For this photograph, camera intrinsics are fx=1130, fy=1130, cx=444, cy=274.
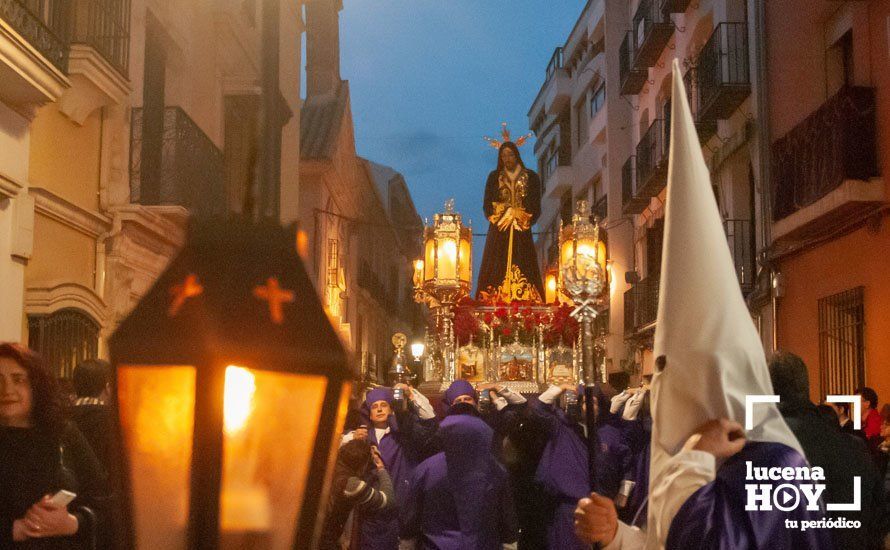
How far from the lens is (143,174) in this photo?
40.1ft

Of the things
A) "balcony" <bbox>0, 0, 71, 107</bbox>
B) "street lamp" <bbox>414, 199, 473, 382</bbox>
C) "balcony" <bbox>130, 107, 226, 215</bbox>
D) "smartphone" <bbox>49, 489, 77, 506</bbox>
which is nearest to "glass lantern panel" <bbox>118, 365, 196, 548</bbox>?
"smartphone" <bbox>49, 489, 77, 506</bbox>

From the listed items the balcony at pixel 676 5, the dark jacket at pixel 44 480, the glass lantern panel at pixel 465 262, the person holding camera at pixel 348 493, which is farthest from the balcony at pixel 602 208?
the dark jacket at pixel 44 480

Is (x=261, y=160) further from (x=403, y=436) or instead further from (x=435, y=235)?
(x=435, y=235)

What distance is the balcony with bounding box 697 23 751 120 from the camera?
52.6 ft

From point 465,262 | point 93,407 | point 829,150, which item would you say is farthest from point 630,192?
point 93,407

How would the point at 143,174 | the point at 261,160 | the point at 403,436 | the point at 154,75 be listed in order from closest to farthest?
the point at 261,160 < the point at 403,436 < the point at 143,174 < the point at 154,75

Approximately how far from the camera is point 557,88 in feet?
122

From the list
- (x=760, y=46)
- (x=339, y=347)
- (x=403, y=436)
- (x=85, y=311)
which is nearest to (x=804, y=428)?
(x=339, y=347)

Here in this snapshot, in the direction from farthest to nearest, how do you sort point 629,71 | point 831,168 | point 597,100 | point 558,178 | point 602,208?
1. point 558,178
2. point 597,100
3. point 602,208
4. point 629,71
5. point 831,168

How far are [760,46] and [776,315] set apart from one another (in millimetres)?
3706

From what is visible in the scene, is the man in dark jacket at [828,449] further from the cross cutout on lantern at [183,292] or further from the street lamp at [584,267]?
the cross cutout on lantern at [183,292]

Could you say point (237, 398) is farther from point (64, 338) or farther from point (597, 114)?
point (597, 114)

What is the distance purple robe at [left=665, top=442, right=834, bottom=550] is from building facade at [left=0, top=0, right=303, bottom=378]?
5.75 meters

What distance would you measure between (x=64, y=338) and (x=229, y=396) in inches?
366
